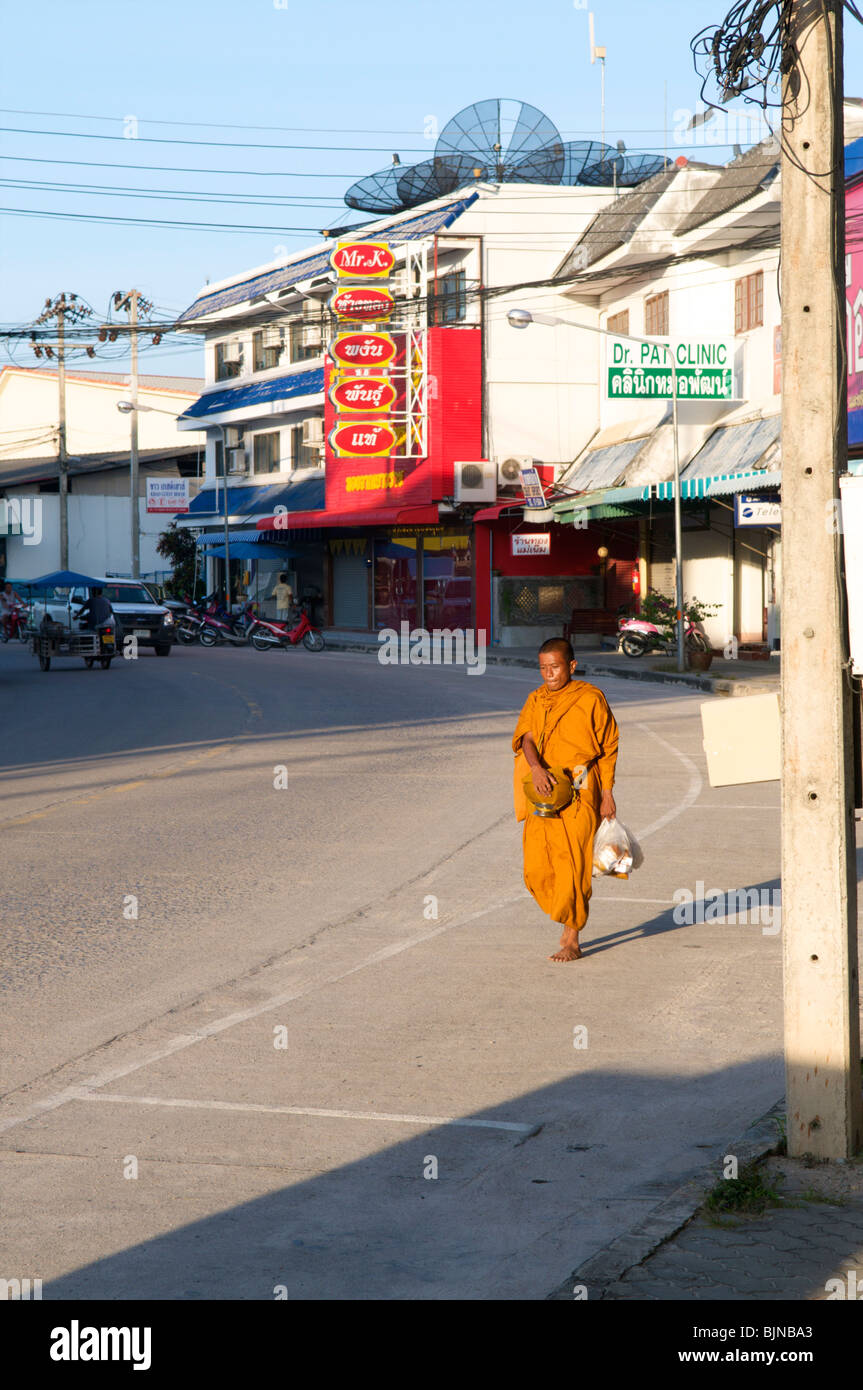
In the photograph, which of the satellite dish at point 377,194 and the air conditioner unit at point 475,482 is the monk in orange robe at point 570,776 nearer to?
the air conditioner unit at point 475,482

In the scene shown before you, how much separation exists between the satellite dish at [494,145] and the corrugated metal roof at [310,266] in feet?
7.52

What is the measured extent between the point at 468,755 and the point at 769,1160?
40.8 ft

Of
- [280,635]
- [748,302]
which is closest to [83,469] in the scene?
[280,635]

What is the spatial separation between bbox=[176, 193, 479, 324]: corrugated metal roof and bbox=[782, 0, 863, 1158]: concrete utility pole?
41180 mm

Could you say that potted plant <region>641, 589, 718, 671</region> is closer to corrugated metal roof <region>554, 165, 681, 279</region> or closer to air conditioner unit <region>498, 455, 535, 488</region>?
air conditioner unit <region>498, 455, 535, 488</region>

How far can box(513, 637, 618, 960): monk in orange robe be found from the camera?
7770 mm

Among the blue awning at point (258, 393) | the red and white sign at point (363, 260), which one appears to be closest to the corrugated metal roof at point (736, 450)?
the red and white sign at point (363, 260)

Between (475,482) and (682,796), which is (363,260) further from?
(682,796)

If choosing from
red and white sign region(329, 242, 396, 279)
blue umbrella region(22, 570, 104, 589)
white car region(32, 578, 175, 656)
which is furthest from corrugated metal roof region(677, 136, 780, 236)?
blue umbrella region(22, 570, 104, 589)

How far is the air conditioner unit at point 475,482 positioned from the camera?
43.0m

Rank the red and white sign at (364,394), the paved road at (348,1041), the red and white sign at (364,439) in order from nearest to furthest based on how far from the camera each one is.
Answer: the paved road at (348,1041) → the red and white sign at (364,394) → the red and white sign at (364,439)
